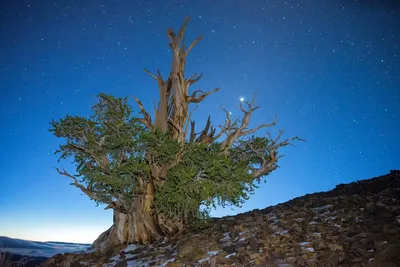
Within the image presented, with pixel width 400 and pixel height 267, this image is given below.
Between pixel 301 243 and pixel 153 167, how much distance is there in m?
8.89

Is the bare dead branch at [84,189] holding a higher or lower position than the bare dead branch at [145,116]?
lower

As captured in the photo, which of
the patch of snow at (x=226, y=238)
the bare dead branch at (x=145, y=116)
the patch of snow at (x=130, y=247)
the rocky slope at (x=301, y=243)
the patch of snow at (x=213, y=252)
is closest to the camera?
the rocky slope at (x=301, y=243)

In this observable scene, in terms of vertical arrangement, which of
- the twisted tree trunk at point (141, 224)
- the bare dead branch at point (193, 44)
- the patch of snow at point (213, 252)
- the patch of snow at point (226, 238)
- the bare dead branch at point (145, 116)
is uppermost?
the bare dead branch at point (193, 44)

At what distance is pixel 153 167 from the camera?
51.1ft

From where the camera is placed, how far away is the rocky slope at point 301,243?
22.9 ft

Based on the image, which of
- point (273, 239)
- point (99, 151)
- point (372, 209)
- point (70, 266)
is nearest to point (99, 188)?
point (99, 151)

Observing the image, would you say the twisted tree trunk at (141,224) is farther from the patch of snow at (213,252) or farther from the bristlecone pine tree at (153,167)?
the patch of snow at (213,252)

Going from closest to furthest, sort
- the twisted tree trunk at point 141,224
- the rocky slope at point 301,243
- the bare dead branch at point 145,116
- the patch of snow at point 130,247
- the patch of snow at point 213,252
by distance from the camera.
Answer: the rocky slope at point 301,243 → the patch of snow at point 213,252 → the patch of snow at point 130,247 → the twisted tree trunk at point 141,224 → the bare dead branch at point 145,116

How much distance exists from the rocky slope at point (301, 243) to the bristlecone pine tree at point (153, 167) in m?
1.58

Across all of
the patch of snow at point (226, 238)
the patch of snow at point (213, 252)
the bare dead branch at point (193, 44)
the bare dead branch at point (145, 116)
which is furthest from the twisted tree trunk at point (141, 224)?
the bare dead branch at point (193, 44)

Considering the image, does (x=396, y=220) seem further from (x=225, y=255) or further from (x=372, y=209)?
(x=225, y=255)

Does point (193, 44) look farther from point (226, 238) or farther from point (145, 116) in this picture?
point (226, 238)

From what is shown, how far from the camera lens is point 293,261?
7320mm

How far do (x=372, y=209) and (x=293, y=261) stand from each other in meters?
4.16
